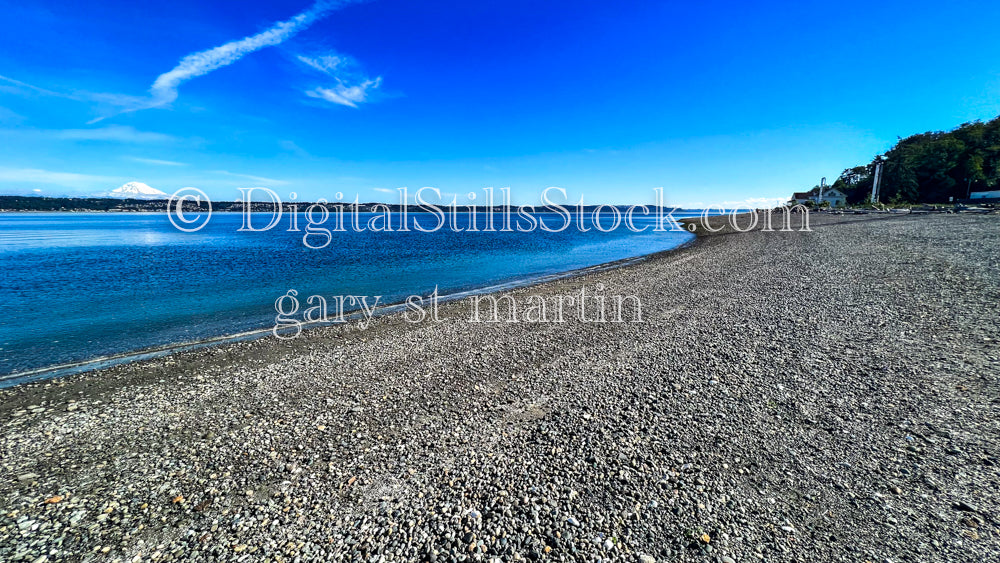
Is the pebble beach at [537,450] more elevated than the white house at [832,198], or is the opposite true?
the white house at [832,198]

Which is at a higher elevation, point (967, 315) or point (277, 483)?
point (967, 315)

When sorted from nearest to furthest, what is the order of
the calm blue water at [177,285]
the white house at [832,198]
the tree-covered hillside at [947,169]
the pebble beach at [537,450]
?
the pebble beach at [537,450]
the calm blue water at [177,285]
the tree-covered hillside at [947,169]
the white house at [832,198]

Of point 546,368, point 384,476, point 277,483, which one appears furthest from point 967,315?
point 277,483

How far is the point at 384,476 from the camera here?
4.48 meters

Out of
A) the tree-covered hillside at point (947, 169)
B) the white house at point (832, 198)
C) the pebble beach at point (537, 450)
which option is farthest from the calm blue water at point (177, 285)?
the white house at point (832, 198)

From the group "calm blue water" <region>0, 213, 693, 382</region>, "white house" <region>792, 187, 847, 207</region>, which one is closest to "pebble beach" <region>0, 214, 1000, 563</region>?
"calm blue water" <region>0, 213, 693, 382</region>

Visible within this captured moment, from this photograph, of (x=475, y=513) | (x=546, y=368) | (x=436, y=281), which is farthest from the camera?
(x=436, y=281)

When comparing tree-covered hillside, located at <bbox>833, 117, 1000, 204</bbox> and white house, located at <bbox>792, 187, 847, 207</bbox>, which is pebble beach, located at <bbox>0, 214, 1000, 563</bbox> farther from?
white house, located at <bbox>792, 187, 847, 207</bbox>

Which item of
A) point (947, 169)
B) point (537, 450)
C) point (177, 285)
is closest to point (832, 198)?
point (947, 169)

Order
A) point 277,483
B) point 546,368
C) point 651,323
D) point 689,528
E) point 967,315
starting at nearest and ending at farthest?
point 689,528
point 277,483
point 546,368
point 967,315
point 651,323

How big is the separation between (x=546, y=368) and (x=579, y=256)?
88.4 ft

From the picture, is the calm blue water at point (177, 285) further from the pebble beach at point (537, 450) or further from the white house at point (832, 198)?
the white house at point (832, 198)

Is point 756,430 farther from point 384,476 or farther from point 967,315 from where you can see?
point 967,315

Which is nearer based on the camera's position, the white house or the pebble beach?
the pebble beach
